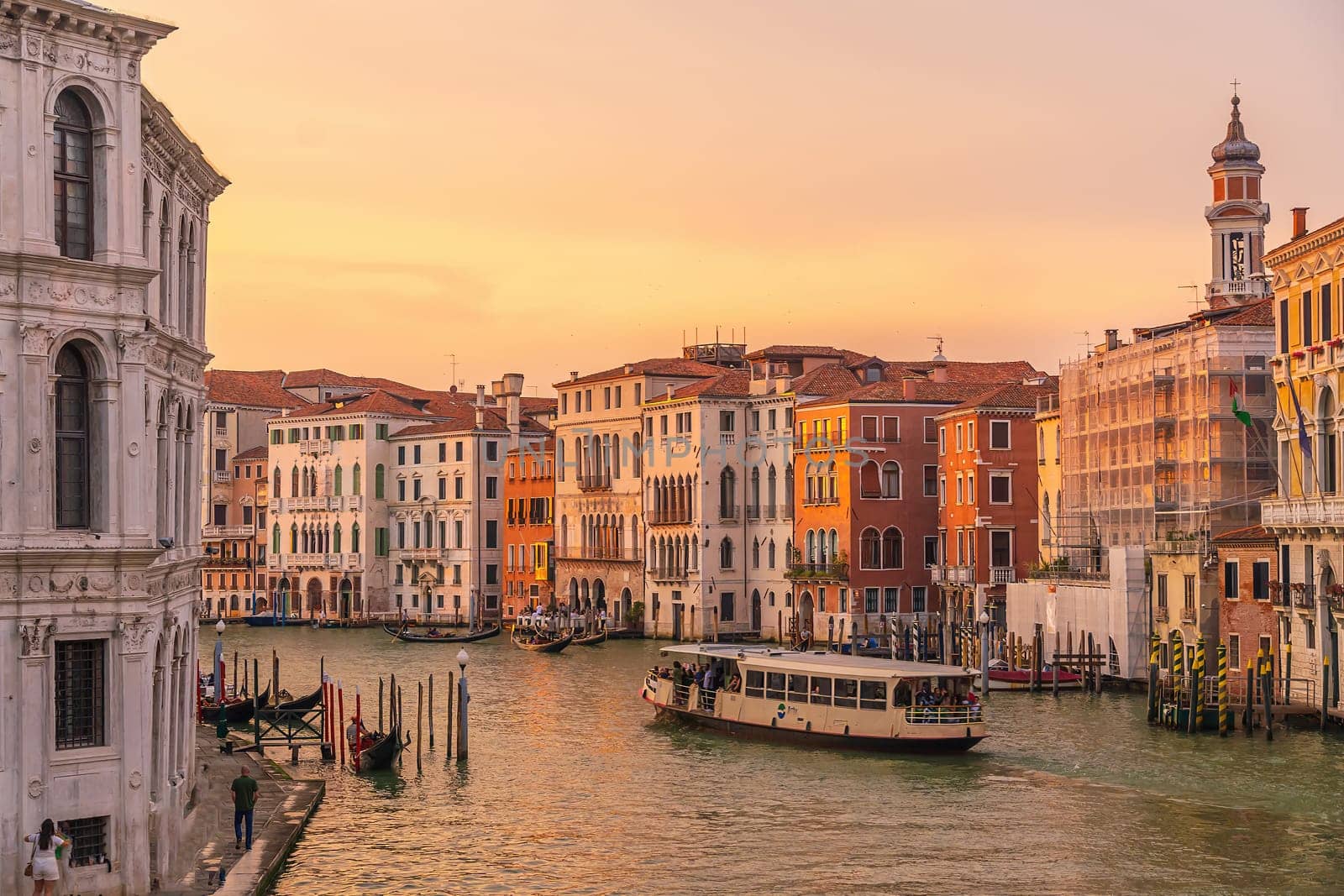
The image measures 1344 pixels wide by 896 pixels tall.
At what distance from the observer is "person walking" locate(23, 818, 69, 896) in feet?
46.7

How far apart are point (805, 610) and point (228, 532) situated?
33.6m

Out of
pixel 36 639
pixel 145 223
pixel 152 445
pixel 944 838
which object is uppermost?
pixel 145 223

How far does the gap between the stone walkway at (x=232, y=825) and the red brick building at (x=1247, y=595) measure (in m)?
16.8

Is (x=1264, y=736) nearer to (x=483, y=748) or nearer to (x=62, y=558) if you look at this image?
(x=483, y=748)

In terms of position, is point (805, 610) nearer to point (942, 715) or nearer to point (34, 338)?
point (942, 715)

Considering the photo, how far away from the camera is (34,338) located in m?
14.8

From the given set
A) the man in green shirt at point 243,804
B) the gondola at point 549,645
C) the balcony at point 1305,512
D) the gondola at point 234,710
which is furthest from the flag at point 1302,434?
the gondola at point 549,645

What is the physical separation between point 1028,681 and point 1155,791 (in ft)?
47.9

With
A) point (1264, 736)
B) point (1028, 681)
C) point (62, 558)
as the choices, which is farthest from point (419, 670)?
point (62, 558)

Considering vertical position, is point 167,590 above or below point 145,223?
below

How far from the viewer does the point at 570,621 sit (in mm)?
65500

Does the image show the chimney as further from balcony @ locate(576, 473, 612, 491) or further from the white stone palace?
balcony @ locate(576, 473, 612, 491)

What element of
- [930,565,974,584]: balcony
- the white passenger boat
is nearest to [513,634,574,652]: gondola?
[930,565,974,584]: balcony

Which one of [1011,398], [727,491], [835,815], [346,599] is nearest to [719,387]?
[727,491]
